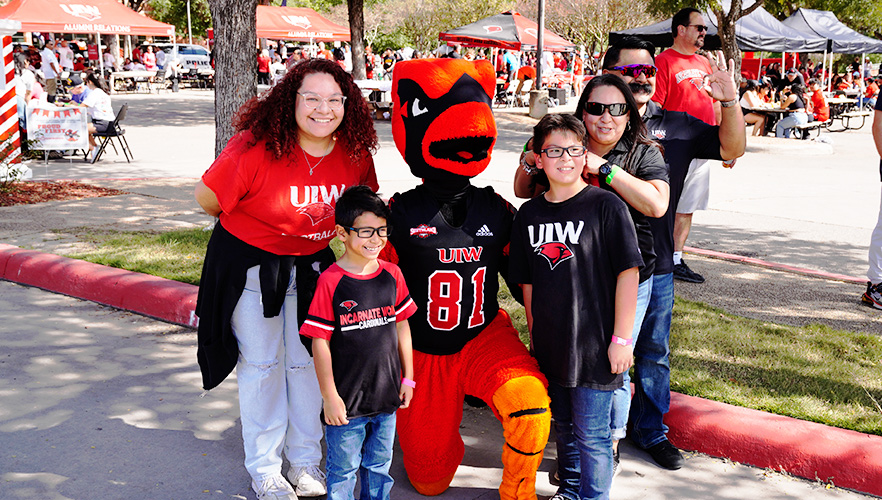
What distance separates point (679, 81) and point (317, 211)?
4.09 metres

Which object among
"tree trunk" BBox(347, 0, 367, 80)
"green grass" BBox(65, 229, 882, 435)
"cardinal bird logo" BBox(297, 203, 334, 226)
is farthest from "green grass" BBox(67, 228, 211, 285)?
"tree trunk" BBox(347, 0, 367, 80)

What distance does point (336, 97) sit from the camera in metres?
3.37

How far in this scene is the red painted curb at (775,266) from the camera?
6.84 metres

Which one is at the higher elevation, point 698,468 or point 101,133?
point 101,133

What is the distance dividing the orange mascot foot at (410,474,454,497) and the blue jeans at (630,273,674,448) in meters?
0.99

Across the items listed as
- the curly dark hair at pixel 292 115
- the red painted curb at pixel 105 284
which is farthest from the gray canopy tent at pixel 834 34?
the curly dark hair at pixel 292 115

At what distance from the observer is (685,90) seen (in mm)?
6516

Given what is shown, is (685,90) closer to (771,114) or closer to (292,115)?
(292,115)

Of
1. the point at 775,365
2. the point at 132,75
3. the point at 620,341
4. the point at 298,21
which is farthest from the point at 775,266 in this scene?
the point at 132,75

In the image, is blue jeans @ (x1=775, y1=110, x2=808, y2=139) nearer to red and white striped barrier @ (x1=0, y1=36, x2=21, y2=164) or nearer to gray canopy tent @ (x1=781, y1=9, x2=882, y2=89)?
gray canopy tent @ (x1=781, y1=9, x2=882, y2=89)

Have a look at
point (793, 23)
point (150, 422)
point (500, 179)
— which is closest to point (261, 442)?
point (150, 422)

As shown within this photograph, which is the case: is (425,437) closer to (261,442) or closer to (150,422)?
(261,442)

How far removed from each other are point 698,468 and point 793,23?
79.7 feet

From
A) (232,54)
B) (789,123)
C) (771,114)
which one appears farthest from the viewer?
(771,114)
